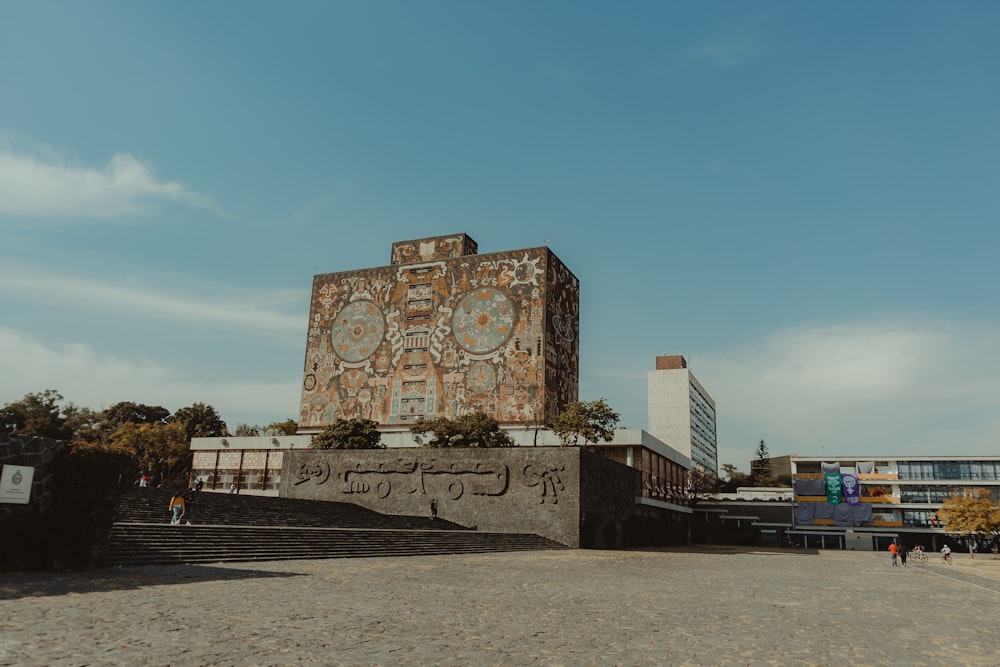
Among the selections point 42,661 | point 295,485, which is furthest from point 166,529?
point 295,485

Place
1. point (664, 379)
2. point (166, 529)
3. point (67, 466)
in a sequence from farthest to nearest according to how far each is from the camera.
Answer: point (664, 379) < point (166, 529) < point (67, 466)

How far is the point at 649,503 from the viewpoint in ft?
131

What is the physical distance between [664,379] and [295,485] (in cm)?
7286

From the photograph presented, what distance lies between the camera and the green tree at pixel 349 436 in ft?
130

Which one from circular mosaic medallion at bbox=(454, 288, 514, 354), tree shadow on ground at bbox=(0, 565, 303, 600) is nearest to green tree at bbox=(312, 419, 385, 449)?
circular mosaic medallion at bbox=(454, 288, 514, 354)

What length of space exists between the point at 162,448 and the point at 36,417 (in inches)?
647

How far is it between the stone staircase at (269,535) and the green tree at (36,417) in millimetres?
41513

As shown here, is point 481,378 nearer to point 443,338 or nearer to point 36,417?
point 443,338

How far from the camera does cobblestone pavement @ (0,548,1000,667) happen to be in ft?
21.2

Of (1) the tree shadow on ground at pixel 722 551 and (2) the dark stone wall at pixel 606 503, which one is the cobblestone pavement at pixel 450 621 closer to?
(2) the dark stone wall at pixel 606 503

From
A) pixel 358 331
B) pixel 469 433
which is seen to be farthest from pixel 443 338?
pixel 469 433

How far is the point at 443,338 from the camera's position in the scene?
48625 millimetres

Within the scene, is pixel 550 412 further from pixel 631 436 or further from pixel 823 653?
pixel 823 653

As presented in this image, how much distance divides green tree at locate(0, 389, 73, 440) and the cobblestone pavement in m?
56.0
